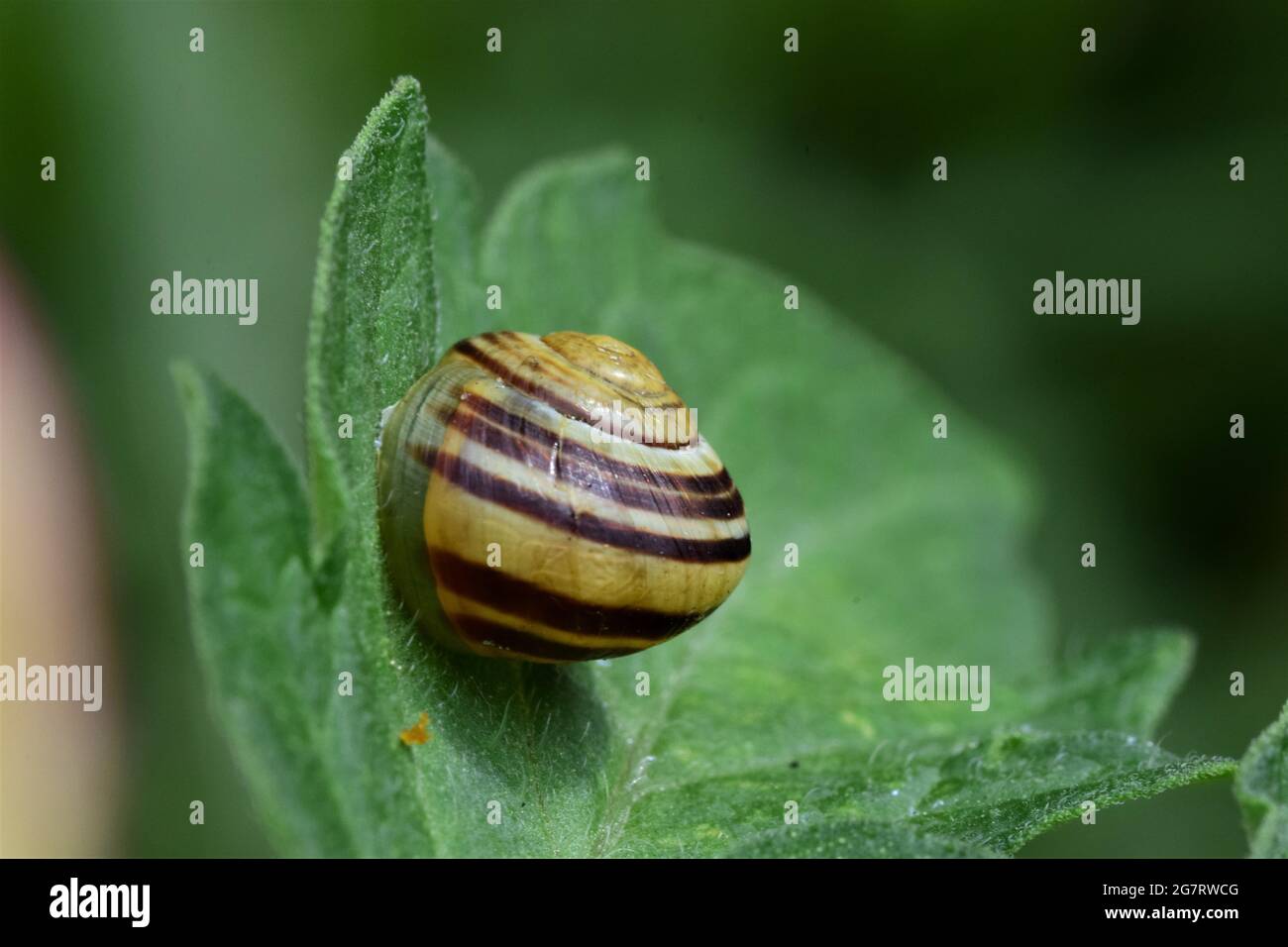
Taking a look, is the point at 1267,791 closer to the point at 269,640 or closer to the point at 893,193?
the point at 269,640

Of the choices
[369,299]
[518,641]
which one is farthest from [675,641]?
[369,299]

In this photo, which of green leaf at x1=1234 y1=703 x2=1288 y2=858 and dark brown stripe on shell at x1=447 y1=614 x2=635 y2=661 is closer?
green leaf at x1=1234 y1=703 x2=1288 y2=858

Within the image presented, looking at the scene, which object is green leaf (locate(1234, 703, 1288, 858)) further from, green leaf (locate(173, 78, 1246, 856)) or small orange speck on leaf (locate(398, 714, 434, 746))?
small orange speck on leaf (locate(398, 714, 434, 746))

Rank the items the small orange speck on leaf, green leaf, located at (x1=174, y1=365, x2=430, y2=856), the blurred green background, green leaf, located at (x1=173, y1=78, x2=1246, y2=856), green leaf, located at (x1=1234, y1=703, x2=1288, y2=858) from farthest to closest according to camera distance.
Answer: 1. the blurred green background
2. the small orange speck on leaf
3. green leaf, located at (x1=1234, y1=703, x2=1288, y2=858)
4. green leaf, located at (x1=173, y1=78, x2=1246, y2=856)
5. green leaf, located at (x1=174, y1=365, x2=430, y2=856)

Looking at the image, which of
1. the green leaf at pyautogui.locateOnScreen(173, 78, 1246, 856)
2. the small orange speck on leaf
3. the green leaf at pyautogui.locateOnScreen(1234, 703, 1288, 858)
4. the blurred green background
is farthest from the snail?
the blurred green background

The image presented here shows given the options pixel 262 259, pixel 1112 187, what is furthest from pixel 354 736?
pixel 1112 187

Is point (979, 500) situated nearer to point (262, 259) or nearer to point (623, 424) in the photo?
point (623, 424)
